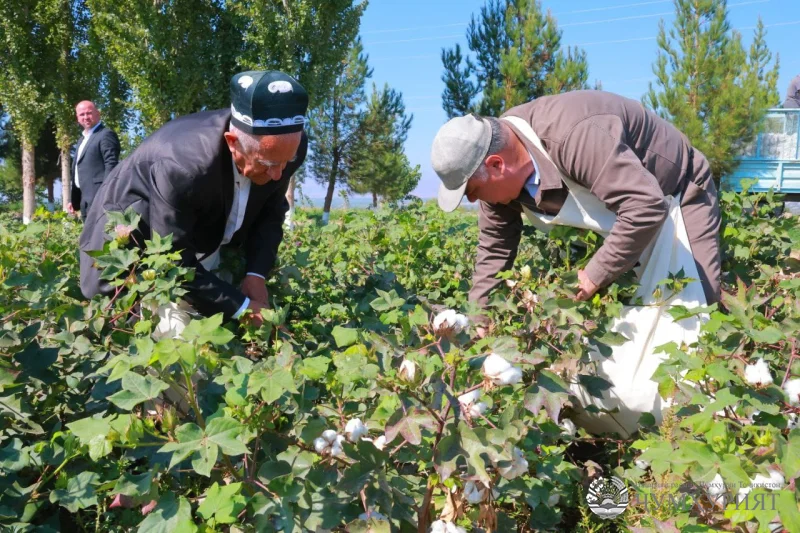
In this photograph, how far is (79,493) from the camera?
152cm

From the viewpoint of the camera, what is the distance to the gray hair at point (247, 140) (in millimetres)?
2209

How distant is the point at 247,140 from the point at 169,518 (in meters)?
1.25

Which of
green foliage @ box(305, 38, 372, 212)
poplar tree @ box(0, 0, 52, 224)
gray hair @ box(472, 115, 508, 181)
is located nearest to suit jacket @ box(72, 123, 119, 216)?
gray hair @ box(472, 115, 508, 181)

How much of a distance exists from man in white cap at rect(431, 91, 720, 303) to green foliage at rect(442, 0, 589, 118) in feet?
51.3

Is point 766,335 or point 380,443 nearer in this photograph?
point 380,443

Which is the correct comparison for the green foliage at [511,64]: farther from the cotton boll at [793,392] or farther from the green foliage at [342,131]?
the cotton boll at [793,392]

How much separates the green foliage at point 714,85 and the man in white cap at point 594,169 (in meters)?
12.5

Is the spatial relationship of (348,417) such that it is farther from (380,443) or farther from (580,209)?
(580,209)

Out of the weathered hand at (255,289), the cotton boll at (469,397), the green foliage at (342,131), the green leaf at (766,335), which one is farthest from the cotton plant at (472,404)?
the green foliage at (342,131)

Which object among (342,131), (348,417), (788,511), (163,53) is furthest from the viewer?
(342,131)


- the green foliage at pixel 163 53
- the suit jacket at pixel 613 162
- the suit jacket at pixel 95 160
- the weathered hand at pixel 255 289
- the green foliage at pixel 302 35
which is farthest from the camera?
the green foliage at pixel 302 35

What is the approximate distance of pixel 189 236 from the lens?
89.6 inches

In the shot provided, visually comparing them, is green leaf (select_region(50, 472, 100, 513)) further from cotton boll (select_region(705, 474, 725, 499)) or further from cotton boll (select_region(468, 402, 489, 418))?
cotton boll (select_region(705, 474, 725, 499))

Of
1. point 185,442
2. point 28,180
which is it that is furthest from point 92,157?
point 28,180
